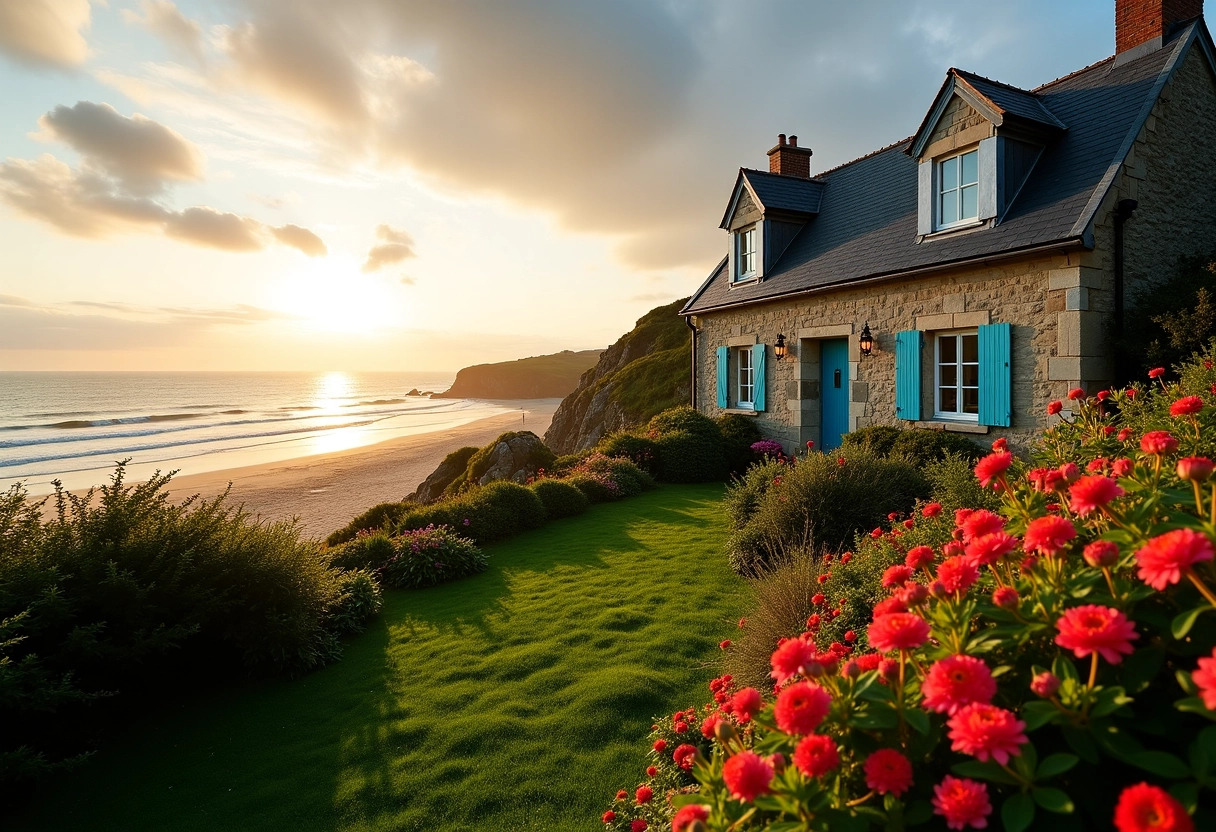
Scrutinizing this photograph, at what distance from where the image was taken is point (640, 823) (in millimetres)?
2594

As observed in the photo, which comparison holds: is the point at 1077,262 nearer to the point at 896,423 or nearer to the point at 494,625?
the point at 896,423

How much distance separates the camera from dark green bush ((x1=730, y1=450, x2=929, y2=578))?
686 centimetres

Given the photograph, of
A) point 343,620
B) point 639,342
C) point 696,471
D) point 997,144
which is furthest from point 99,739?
point 639,342

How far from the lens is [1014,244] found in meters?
8.76

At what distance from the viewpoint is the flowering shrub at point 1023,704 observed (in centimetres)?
116

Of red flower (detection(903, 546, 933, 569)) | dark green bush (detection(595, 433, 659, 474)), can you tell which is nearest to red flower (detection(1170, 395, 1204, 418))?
red flower (detection(903, 546, 933, 569))

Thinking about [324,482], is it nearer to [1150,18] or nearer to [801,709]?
[801,709]

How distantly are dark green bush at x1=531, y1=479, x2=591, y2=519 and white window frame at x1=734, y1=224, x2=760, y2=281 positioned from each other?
7.53 m

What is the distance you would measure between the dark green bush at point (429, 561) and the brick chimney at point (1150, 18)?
13.0 metres

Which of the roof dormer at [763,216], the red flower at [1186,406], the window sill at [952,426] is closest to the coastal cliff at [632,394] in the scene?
the roof dormer at [763,216]

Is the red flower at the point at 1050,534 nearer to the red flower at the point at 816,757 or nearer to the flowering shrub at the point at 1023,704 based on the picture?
the flowering shrub at the point at 1023,704

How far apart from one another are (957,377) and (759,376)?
4843mm

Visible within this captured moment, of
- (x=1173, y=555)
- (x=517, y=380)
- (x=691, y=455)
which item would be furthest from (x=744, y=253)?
(x=517, y=380)

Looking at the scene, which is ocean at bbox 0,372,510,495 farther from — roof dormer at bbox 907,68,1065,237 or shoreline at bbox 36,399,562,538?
roof dormer at bbox 907,68,1065,237
